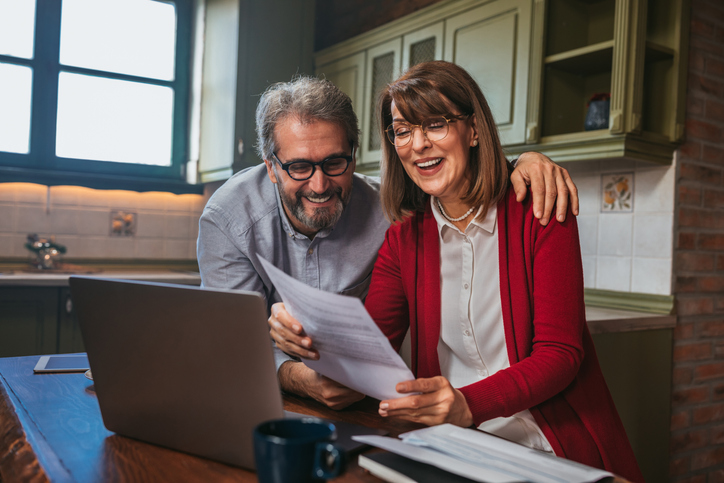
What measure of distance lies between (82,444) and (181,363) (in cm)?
21

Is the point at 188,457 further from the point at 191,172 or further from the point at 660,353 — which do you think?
the point at 191,172

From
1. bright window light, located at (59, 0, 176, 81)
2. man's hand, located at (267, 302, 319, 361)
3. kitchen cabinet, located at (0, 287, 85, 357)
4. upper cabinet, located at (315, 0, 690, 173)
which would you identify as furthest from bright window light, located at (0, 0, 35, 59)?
man's hand, located at (267, 302, 319, 361)

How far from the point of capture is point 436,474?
676 mm

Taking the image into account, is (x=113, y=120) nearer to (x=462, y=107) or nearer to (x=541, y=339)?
(x=462, y=107)

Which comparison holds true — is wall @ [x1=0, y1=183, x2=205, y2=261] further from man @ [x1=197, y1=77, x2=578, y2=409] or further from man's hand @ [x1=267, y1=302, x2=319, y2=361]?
man's hand @ [x1=267, y1=302, x2=319, y2=361]

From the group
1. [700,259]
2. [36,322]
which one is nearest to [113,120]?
[36,322]

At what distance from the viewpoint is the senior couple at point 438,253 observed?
100 cm

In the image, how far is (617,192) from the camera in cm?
242

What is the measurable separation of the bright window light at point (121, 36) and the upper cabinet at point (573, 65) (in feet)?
5.54

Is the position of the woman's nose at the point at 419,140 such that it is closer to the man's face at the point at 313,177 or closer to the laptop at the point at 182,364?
the man's face at the point at 313,177

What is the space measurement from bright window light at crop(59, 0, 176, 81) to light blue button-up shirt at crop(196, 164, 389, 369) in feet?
8.06

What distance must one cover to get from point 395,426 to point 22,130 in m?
3.20

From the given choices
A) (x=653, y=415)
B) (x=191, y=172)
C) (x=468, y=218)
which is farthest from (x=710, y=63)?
(x=191, y=172)

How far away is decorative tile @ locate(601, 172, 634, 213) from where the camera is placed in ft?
7.79
